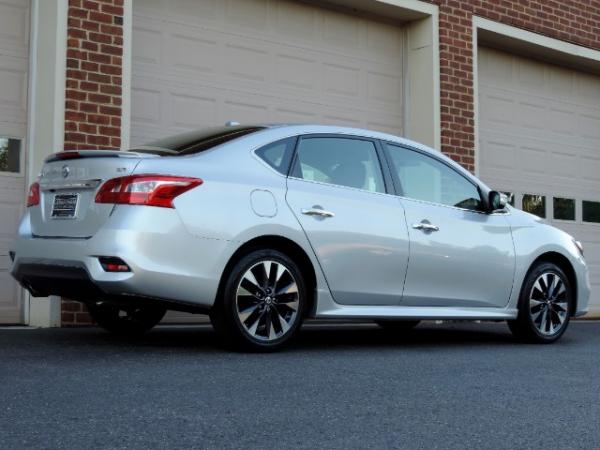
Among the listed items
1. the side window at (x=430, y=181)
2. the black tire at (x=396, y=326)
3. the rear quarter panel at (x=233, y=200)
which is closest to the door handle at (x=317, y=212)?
the rear quarter panel at (x=233, y=200)

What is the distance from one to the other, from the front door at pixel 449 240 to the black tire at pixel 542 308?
0.23m

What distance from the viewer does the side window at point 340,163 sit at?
20.7 feet

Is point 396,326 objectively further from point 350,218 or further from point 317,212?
point 317,212

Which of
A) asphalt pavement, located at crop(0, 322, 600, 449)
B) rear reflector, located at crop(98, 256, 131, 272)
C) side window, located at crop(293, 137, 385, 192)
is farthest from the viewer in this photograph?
side window, located at crop(293, 137, 385, 192)

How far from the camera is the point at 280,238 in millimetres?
5930

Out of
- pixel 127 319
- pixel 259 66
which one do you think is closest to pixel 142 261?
pixel 127 319

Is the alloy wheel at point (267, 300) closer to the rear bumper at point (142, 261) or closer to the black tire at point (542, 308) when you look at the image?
the rear bumper at point (142, 261)

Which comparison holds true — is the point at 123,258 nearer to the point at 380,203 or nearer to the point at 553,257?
the point at 380,203

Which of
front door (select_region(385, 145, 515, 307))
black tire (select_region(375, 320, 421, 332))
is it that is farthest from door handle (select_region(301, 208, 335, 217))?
black tire (select_region(375, 320, 421, 332))

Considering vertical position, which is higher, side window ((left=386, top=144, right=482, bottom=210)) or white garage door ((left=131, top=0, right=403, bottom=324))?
white garage door ((left=131, top=0, right=403, bottom=324))

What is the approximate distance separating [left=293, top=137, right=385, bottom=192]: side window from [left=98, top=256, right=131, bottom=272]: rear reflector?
1.42 metres

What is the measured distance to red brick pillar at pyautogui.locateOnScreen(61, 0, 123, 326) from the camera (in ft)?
26.5

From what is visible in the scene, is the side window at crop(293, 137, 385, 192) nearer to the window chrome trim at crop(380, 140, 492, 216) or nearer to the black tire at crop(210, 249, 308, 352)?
the window chrome trim at crop(380, 140, 492, 216)

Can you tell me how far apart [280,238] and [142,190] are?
988 millimetres
